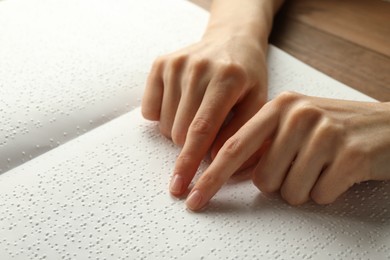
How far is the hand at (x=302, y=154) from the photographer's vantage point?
464mm

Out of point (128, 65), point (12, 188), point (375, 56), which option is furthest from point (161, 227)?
point (375, 56)

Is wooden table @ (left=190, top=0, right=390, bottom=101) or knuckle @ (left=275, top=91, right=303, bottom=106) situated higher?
knuckle @ (left=275, top=91, right=303, bottom=106)

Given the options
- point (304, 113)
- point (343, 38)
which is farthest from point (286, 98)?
point (343, 38)

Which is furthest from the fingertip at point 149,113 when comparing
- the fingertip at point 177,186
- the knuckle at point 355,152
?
the knuckle at point 355,152

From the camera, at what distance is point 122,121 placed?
1.88 ft

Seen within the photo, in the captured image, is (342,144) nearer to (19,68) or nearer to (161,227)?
(161,227)

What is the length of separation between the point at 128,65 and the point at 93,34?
0.30 feet

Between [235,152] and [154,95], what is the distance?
137 mm

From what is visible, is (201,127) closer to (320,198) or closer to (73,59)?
(320,198)

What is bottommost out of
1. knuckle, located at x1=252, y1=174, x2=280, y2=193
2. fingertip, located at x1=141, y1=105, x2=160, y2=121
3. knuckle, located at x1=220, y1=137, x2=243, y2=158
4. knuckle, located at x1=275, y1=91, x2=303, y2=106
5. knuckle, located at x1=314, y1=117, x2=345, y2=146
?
knuckle, located at x1=252, y1=174, x2=280, y2=193

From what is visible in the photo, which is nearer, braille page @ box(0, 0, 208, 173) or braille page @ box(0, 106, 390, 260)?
braille page @ box(0, 106, 390, 260)

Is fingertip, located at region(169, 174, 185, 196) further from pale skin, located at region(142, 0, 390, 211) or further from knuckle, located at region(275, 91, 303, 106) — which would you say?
knuckle, located at region(275, 91, 303, 106)

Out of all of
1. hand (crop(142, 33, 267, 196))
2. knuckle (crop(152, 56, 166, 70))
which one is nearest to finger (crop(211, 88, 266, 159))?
hand (crop(142, 33, 267, 196))

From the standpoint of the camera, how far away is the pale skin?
467 mm
